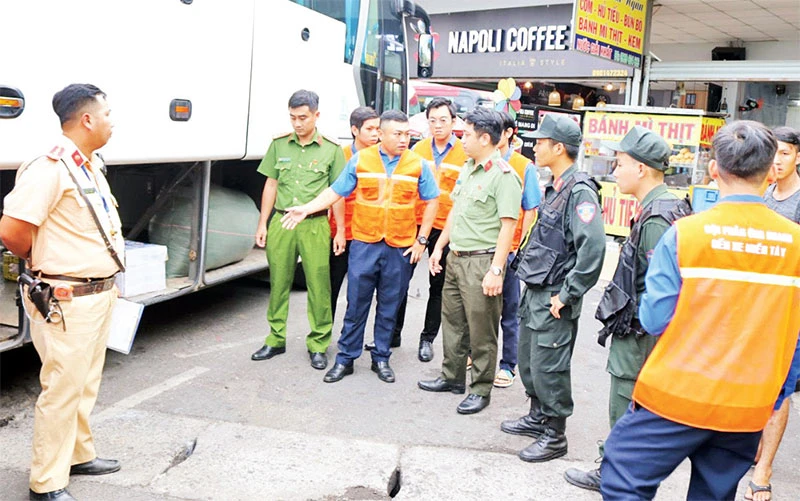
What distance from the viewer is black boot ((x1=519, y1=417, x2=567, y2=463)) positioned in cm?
391

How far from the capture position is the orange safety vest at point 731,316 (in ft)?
7.48

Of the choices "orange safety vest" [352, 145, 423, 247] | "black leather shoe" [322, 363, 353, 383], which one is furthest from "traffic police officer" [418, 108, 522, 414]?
"black leather shoe" [322, 363, 353, 383]

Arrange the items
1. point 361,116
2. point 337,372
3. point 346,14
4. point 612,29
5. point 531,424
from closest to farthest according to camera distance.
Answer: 1. point 531,424
2. point 337,372
3. point 361,116
4. point 346,14
5. point 612,29

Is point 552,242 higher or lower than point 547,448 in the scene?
higher

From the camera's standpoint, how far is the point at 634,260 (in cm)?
322

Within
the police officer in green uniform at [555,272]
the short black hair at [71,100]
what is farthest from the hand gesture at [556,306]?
the short black hair at [71,100]

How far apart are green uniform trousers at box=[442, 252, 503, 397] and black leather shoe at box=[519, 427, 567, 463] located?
2.23ft

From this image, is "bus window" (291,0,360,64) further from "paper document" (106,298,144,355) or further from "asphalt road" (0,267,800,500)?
"paper document" (106,298,144,355)

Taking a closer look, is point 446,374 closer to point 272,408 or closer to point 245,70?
point 272,408

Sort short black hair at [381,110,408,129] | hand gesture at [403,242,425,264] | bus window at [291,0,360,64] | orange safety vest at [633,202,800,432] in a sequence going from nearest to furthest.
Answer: orange safety vest at [633,202,800,432] < short black hair at [381,110,408,129] < hand gesture at [403,242,425,264] < bus window at [291,0,360,64]

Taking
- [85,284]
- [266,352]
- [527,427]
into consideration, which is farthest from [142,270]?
[527,427]

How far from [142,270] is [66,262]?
1.98 m

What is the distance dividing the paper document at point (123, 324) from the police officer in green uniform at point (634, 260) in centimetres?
220

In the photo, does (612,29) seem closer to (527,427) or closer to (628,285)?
(527,427)
